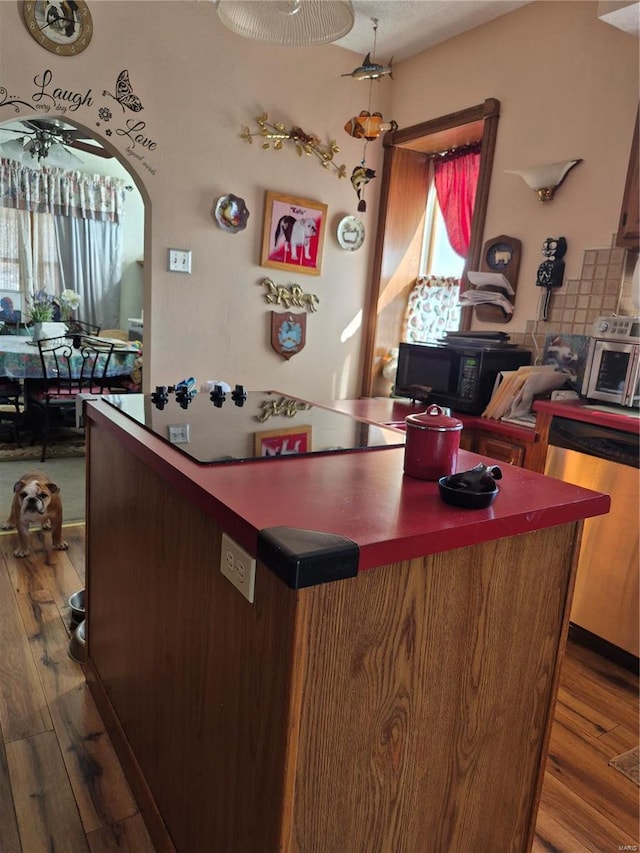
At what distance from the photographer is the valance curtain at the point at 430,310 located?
380 centimetres

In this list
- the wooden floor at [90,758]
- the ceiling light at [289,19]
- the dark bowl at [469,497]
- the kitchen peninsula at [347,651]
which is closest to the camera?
the kitchen peninsula at [347,651]

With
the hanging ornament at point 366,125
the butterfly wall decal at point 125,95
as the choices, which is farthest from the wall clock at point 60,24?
the hanging ornament at point 366,125

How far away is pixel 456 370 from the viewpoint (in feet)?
9.34

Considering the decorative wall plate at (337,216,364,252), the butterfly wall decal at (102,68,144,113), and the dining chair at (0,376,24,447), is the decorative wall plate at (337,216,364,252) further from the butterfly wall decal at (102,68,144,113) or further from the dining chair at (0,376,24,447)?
the dining chair at (0,376,24,447)

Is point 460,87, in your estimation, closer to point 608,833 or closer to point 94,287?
point 608,833

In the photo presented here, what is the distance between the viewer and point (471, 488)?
99 cm

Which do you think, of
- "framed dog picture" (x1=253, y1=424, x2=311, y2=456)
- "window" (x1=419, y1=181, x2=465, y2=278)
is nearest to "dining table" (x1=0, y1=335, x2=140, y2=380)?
"window" (x1=419, y1=181, x2=465, y2=278)

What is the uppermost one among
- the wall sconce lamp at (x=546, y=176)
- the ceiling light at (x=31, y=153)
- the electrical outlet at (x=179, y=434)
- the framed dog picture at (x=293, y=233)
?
the ceiling light at (x=31, y=153)

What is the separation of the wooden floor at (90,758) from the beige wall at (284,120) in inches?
61.2

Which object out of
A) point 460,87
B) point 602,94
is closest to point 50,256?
point 460,87

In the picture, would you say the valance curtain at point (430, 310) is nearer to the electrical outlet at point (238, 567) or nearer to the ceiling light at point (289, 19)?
the ceiling light at point (289, 19)

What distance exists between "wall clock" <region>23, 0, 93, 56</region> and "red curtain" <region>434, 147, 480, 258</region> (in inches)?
82.3

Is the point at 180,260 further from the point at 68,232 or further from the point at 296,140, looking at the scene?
the point at 68,232

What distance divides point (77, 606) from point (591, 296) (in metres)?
2.53
